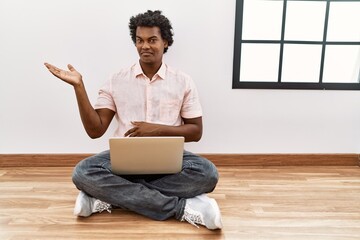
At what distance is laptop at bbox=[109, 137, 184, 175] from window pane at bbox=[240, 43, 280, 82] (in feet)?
3.38

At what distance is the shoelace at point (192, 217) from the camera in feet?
4.82

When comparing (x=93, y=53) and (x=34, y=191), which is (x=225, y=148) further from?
(x=34, y=191)

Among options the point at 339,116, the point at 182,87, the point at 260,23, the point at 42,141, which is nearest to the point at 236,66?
the point at 260,23

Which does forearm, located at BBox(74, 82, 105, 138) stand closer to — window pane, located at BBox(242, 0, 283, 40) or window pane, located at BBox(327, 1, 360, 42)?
window pane, located at BBox(242, 0, 283, 40)

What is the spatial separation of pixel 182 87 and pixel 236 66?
57 cm

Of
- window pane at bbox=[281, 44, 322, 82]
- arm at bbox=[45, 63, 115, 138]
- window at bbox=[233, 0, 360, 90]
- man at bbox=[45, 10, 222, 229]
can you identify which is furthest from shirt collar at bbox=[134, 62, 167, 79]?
window pane at bbox=[281, 44, 322, 82]

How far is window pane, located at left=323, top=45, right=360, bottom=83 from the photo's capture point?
2285 millimetres

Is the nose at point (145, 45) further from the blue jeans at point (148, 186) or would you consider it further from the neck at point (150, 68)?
the blue jeans at point (148, 186)

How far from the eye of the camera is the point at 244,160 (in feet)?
7.75

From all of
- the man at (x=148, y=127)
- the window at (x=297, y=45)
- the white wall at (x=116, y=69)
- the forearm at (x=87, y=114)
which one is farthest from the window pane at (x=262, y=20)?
the forearm at (x=87, y=114)

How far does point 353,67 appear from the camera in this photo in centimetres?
231

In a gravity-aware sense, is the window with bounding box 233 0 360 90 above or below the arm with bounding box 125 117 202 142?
above

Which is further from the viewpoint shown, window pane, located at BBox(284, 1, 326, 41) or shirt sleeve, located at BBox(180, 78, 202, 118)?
window pane, located at BBox(284, 1, 326, 41)

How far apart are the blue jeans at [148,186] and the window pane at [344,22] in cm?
136
